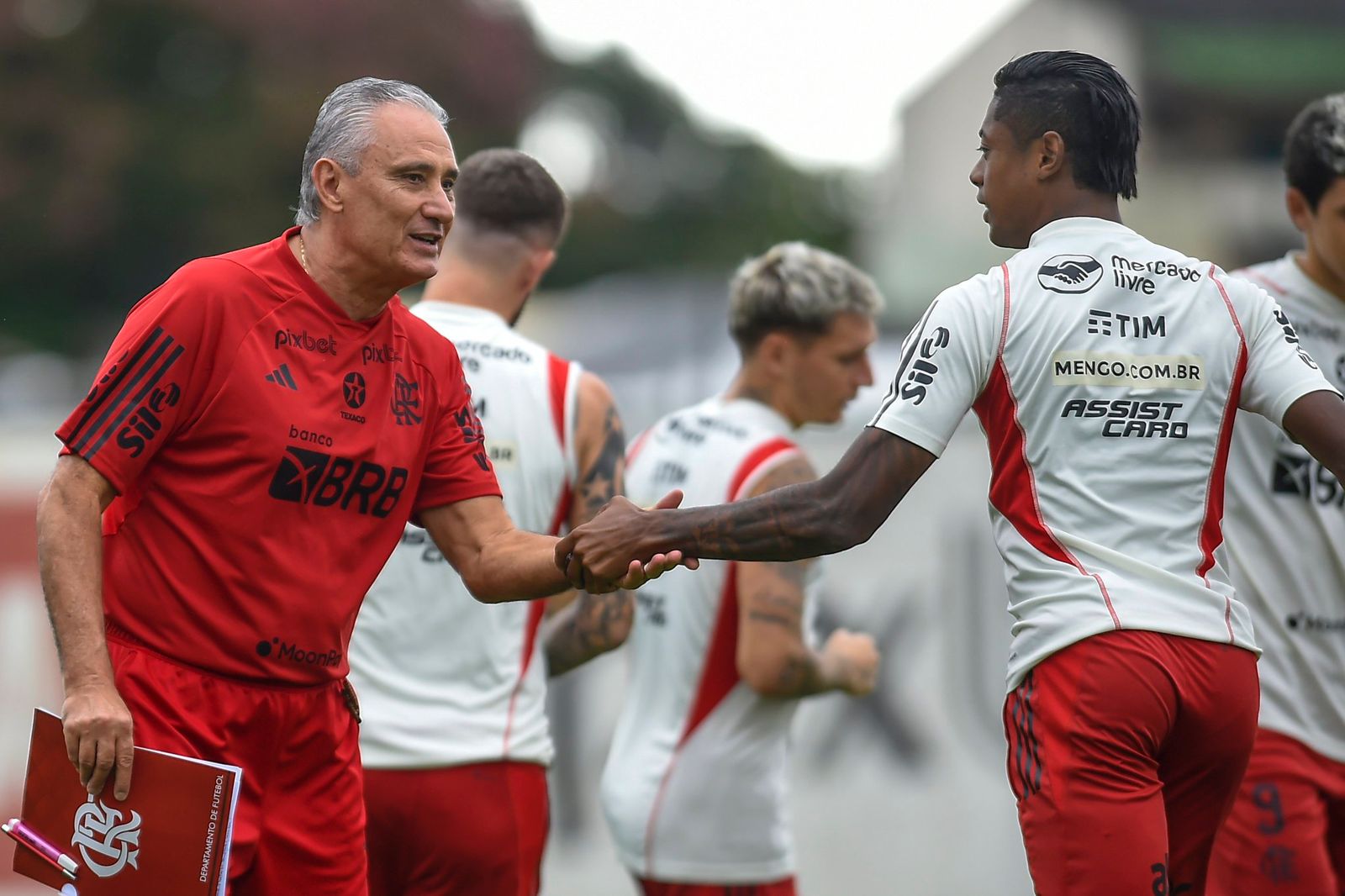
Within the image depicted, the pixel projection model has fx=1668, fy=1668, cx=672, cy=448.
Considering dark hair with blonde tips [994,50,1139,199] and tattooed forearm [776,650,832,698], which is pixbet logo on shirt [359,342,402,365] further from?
tattooed forearm [776,650,832,698]

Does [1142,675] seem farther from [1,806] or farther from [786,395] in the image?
[1,806]

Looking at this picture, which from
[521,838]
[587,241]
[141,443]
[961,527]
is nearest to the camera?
[141,443]

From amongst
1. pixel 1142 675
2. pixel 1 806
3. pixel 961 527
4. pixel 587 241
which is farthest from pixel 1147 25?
pixel 1142 675

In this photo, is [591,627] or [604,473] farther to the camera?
[591,627]

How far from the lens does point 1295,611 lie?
187 inches

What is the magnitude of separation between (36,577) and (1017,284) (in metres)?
6.17

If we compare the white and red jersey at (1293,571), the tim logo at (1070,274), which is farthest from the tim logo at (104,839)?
the white and red jersey at (1293,571)

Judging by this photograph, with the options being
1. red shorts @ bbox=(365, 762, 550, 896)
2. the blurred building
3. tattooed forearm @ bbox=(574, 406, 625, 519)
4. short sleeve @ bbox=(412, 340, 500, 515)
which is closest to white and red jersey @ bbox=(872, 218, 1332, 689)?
short sleeve @ bbox=(412, 340, 500, 515)

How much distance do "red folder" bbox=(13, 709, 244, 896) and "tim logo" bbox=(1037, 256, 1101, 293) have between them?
199cm

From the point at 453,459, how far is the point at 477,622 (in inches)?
33.7

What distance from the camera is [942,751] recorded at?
8.66m

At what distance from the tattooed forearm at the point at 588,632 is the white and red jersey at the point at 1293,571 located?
72.5 inches

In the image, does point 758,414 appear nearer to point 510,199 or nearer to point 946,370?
point 510,199

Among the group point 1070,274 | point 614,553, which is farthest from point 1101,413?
point 614,553
